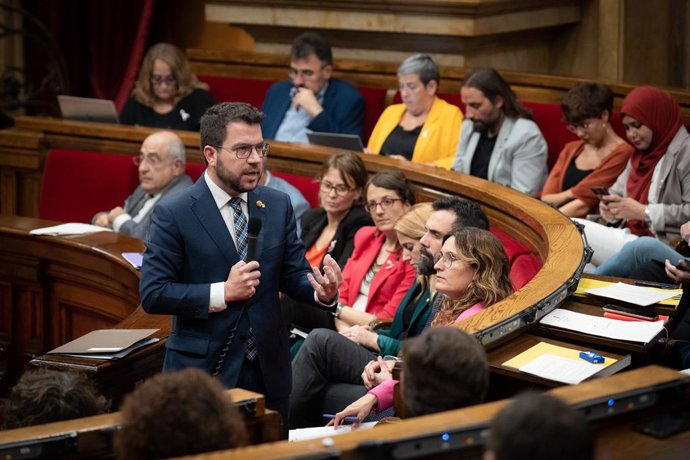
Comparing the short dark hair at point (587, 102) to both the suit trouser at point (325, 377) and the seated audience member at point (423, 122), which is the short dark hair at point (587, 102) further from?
the suit trouser at point (325, 377)

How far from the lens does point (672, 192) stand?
4234mm

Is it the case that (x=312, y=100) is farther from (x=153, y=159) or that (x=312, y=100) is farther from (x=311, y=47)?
(x=153, y=159)

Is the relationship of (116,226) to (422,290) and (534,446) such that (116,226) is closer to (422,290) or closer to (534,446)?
(422,290)

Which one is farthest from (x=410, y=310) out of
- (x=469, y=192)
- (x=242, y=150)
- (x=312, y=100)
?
(x=312, y=100)

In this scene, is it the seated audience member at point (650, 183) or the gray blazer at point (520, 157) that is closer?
the seated audience member at point (650, 183)

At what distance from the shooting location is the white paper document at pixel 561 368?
2.41m

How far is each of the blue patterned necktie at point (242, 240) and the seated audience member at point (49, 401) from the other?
0.60 metres

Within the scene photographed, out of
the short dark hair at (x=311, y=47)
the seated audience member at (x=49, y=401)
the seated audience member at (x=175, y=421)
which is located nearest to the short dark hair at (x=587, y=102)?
the short dark hair at (x=311, y=47)

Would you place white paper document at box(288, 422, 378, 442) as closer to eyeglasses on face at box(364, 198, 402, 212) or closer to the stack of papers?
the stack of papers

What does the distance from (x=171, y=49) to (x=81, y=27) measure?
229 centimetres

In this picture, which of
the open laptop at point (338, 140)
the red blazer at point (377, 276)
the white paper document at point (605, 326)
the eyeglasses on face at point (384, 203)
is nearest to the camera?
the white paper document at point (605, 326)

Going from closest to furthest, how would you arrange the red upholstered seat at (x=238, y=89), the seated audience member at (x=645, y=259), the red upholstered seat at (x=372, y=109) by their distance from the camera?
1. the seated audience member at (x=645, y=259)
2. the red upholstered seat at (x=372, y=109)
3. the red upholstered seat at (x=238, y=89)

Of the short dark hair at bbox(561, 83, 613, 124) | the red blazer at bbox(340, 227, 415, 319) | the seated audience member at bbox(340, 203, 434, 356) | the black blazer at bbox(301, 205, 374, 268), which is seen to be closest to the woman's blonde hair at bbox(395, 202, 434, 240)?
the seated audience member at bbox(340, 203, 434, 356)

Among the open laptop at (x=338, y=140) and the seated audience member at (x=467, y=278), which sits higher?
the open laptop at (x=338, y=140)
